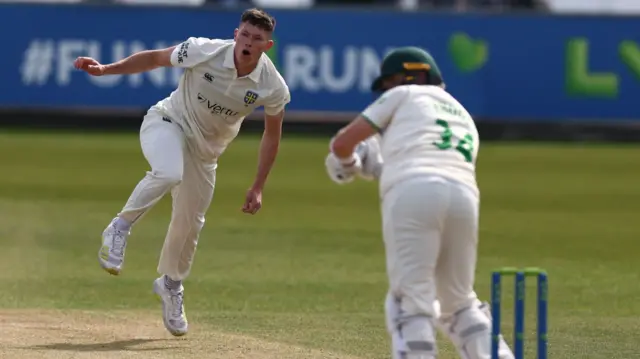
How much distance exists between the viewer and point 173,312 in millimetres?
8086

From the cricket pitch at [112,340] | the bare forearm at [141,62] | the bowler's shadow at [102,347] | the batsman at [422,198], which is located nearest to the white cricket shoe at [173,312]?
the cricket pitch at [112,340]

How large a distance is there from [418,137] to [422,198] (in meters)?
0.30

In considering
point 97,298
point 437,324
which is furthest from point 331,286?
point 437,324

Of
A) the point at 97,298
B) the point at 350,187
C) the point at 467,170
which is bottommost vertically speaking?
the point at 350,187

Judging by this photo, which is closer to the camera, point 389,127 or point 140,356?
point 389,127

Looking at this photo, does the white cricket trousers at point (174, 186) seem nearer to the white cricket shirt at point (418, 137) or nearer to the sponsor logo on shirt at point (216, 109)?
the sponsor logo on shirt at point (216, 109)

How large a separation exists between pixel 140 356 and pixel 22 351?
623 millimetres

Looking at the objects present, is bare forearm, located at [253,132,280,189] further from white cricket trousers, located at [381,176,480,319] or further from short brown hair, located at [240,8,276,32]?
white cricket trousers, located at [381,176,480,319]

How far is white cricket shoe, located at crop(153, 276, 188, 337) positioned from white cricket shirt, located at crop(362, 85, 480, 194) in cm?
251

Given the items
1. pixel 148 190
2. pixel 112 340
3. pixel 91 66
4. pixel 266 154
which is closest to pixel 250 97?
pixel 266 154

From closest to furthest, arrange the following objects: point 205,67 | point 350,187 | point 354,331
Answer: point 205,67, point 354,331, point 350,187

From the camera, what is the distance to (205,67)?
7.93 meters

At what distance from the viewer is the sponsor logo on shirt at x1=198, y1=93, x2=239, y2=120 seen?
26.1 ft

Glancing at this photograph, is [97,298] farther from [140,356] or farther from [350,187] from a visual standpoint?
[350,187]
